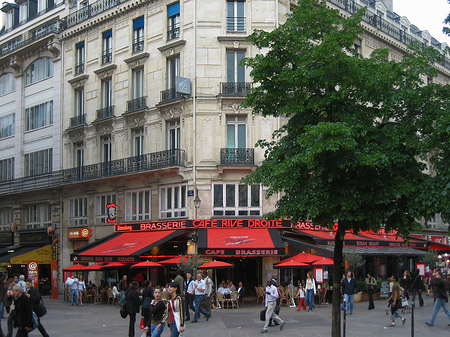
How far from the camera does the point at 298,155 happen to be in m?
12.2

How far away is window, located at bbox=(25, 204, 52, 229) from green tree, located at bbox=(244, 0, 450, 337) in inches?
999

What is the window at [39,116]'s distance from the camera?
36875 mm

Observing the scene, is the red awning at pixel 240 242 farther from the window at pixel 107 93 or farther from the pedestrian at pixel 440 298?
the window at pixel 107 93

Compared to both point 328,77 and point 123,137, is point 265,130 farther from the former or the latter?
point 328,77

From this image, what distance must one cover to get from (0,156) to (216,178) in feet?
65.9

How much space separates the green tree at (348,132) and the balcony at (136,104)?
1727cm

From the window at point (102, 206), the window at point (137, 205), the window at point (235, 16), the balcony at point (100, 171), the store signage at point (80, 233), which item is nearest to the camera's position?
the balcony at point (100, 171)

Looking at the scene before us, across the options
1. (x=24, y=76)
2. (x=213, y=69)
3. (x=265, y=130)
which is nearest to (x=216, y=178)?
(x=265, y=130)

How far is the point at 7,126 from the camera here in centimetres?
4075

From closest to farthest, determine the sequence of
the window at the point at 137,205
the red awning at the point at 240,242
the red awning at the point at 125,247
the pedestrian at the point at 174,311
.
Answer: the pedestrian at the point at 174,311 < the red awning at the point at 240,242 < the red awning at the point at 125,247 < the window at the point at 137,205

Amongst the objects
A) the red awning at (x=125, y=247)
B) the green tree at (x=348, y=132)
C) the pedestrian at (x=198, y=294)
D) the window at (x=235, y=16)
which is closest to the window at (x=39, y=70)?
the red awning at (x=125, y=247)

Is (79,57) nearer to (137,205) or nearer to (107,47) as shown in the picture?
(107,47)

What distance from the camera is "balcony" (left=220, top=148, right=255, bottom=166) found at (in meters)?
27.7

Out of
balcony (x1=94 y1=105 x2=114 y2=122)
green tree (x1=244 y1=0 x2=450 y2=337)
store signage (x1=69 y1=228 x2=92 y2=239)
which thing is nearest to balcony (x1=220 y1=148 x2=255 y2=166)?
balcony (x1=94 y1=105 x2=114 y2=122)
